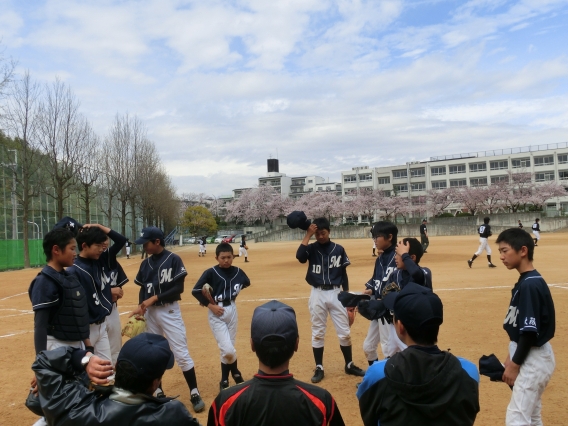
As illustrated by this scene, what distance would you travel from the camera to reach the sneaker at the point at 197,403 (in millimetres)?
5203

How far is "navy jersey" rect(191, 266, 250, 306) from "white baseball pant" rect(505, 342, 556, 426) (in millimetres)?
3534

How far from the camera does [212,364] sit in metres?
7.05

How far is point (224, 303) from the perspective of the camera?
19.7ft

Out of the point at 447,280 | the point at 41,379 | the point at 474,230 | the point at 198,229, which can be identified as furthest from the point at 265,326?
the point at 198,229

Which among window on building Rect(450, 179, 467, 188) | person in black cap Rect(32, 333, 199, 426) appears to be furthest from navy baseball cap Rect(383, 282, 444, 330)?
window on building Rect(450, 179, 467, 188)

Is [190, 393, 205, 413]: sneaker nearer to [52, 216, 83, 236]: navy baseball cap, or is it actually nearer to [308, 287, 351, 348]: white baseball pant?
[308, 287, 351, 348]: white baseball pant

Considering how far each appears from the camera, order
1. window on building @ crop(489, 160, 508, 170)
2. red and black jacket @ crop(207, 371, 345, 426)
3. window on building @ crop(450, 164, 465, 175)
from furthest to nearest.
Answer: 1. window on building @ crop(450, 164, 465, 175)
2. window on building @ crop(489, 160, 508, 170)
3. red and black jacket @ crop(207, 371, 345, 426)

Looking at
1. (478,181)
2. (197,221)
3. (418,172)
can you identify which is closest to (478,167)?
(478,181)

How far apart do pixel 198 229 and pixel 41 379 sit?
272 feet

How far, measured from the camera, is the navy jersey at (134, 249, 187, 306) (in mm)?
5688

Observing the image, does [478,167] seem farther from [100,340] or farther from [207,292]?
[100,340]

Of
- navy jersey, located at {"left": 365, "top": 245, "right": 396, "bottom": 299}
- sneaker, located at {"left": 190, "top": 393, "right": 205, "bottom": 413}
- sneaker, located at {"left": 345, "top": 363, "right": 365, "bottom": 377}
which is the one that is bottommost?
sneaker, located at {"left": 345, "top": 363, "right": 365, "bottom": 377}

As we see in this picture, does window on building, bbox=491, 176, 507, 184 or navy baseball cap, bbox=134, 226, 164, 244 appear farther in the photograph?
window on building, bbox=491, 176, 507, 184

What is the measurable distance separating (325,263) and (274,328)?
4198 millimetres
